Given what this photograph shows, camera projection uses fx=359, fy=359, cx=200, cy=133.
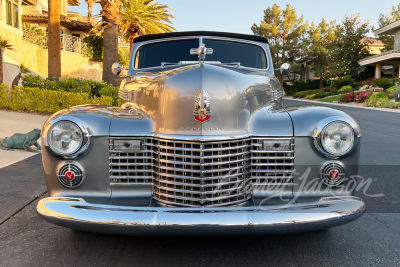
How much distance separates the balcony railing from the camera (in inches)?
875

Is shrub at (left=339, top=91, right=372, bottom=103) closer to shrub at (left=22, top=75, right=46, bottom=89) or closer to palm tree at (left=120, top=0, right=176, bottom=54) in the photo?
palm tree at (left=120, top=0, right=176, bottom=54)

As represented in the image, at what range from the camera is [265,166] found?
2.70 metres

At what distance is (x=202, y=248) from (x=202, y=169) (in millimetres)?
714

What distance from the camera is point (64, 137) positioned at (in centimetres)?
265

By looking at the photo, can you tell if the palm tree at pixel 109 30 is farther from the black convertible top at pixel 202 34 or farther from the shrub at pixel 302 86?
the shrub at pixel 302 86

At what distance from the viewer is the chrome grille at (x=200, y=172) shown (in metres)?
2.52

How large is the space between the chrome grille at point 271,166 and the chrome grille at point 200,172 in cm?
7

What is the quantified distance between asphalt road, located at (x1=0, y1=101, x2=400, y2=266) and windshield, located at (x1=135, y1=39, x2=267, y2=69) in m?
1.91

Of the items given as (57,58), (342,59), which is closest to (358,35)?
(342,59)

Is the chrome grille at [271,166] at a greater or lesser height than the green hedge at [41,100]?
lesser

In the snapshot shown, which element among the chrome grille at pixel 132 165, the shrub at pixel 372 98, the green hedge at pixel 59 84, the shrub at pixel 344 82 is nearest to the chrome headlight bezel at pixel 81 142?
the chrome grille at pixel 132 165

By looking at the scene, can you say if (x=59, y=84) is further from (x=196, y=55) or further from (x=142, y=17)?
(x=142, y=17)

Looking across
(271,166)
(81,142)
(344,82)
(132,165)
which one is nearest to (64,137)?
(81,142)

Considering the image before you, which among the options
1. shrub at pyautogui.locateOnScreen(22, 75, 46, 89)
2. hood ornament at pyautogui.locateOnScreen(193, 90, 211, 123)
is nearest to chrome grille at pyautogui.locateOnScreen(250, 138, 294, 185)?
hood ornament at pyautogui.locateOnScreen(193, 90, 211, 123)
